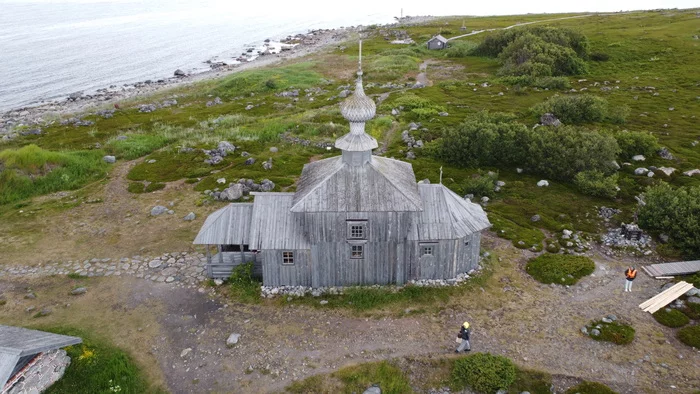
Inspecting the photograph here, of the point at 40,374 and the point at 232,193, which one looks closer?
the point at 40,374

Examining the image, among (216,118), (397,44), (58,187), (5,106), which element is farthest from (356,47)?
(58,187)

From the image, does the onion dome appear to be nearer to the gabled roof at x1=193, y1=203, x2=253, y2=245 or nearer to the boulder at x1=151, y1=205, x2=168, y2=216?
the gabled roof at x1=193, y1=203, x2=253, y2=245

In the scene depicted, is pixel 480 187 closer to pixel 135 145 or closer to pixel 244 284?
pixel 244 284

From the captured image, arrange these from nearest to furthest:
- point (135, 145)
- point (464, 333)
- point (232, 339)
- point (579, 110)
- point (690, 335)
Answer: point (464, 333) < point (690, 335) < point (232, 339) < point (135, 145) < point (579, 110)

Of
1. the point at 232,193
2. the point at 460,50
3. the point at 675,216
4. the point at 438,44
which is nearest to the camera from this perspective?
the point at 675,216

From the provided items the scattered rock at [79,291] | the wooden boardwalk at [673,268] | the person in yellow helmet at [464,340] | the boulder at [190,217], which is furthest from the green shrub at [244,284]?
the wooden boardwalk at [673,268]

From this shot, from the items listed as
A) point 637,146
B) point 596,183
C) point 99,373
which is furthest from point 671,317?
point 99,373
